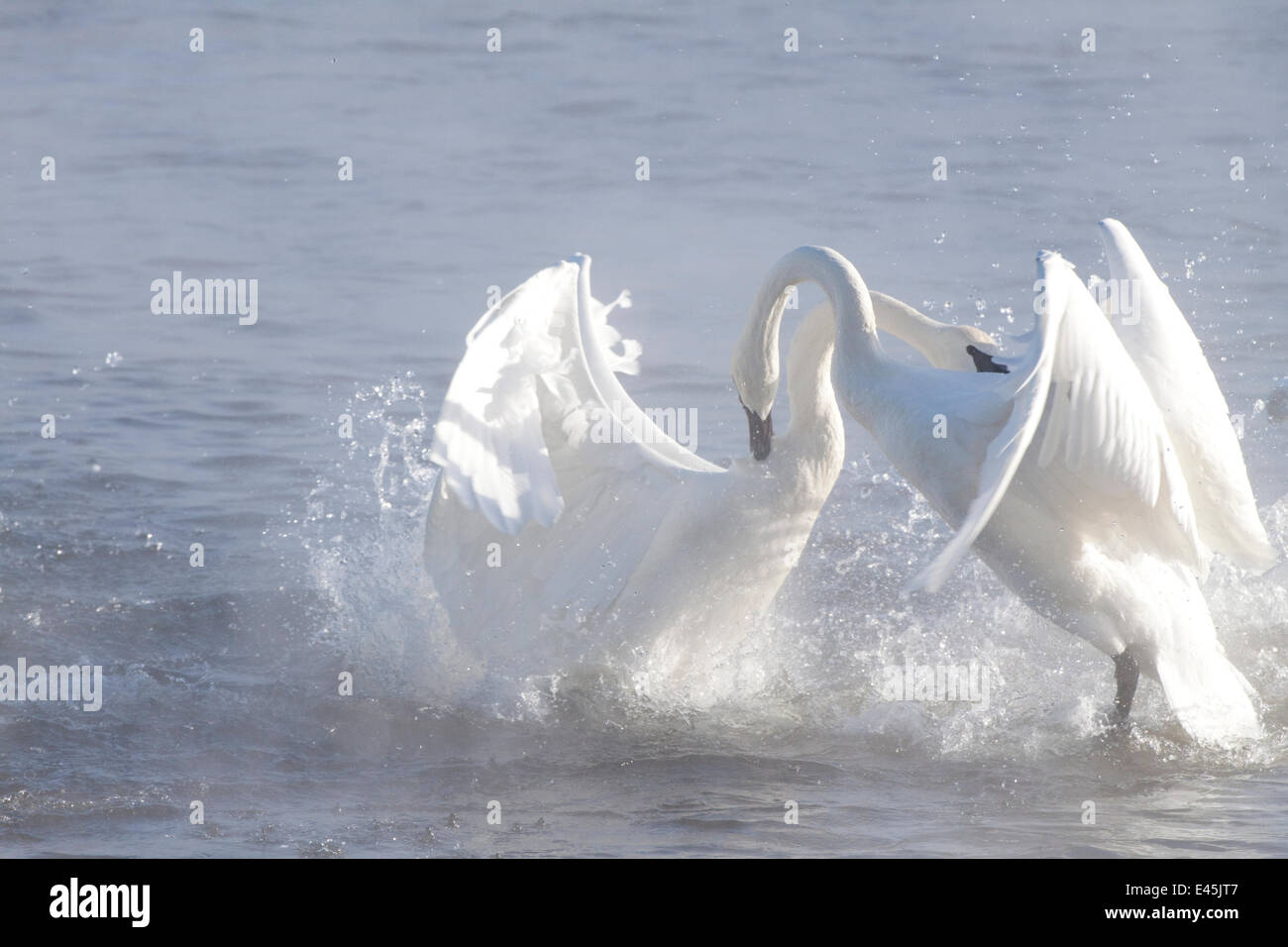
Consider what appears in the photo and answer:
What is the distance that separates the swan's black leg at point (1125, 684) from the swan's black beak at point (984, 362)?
1157 mm

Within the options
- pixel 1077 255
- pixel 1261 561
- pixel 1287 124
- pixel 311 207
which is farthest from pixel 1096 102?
pixel 1261 561

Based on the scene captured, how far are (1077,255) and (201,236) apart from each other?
671 centimetres

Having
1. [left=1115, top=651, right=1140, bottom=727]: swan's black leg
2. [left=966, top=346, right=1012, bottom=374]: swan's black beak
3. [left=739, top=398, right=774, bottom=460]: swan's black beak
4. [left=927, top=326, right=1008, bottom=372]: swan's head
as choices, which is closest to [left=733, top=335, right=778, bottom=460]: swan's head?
[left=739, top=398, right=774, bottom=460]: swan's black beak

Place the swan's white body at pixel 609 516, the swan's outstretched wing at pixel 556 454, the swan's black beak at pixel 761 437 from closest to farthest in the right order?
the swan's outstretched wing at pixel 556 454, the swan's white body at pixel 609 516, the swan's black beak at pixel 761 437

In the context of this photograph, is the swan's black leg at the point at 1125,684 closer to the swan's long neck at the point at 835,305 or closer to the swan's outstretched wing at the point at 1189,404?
the swan's outstretched wing at the point at 1189,404

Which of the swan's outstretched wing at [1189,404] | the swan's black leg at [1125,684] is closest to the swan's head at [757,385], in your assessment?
the swan's outstretched wing at [1189,404]

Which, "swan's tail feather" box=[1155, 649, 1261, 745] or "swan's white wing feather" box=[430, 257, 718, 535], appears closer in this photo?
"swan's white wing feather" box=[430, 257, 718, 535]

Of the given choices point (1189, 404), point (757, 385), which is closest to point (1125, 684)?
point (1189, 404)

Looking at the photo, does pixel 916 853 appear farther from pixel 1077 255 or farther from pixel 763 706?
pixel 1077 255

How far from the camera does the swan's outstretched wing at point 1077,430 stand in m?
5.02

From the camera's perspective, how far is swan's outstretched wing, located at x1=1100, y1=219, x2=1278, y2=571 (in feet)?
21.4

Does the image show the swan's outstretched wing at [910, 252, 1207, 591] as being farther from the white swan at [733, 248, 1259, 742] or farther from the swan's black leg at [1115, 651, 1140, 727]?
the swan's black leg at [1115, 651, 1140, 727]

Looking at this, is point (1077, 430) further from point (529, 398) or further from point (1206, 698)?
point (529, 398)

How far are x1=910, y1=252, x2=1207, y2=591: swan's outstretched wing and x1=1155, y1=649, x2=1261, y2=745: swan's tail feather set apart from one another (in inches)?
18.3
